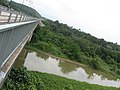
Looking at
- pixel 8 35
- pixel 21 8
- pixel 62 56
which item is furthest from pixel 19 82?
pixel 21 8

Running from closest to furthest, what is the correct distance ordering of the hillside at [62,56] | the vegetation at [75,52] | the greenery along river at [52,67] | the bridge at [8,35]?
the bridge at [8,35] < the hillside at [62,56] < the greenery along river at [52,67] < the vegetation at [75,52]

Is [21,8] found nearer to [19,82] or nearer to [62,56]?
[62,56]

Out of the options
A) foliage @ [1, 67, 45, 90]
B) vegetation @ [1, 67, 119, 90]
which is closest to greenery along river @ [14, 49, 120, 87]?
vegetation @ [1, 67, 119, 90]

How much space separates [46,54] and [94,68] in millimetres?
10822

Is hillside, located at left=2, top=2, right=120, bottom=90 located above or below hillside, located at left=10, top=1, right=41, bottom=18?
below

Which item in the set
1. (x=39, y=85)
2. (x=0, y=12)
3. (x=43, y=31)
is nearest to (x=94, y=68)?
(x=43, y=31)

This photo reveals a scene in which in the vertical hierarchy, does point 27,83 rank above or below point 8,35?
below

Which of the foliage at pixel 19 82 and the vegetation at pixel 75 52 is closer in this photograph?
the foliage at pixel 19 82

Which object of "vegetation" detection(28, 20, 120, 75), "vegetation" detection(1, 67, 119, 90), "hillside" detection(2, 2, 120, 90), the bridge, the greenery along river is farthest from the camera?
"vegetation" detection(28, 20, 120, 75)

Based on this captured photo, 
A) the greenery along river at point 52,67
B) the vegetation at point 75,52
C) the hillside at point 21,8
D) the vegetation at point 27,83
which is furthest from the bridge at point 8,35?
the hillside at point 21,8

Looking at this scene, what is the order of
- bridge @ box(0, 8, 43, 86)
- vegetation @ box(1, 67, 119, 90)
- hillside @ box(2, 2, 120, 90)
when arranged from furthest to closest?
hillside @ box(2, 2, 120, 90) → vegetation @ box(1, 67, 119, 90) → bridge @ box(0, 8, 43, 86)

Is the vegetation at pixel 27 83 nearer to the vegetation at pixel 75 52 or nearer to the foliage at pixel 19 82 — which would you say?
the foliage at pixel 19 82

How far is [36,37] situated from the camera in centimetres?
5225

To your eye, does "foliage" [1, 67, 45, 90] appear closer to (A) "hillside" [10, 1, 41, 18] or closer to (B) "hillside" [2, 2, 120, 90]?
(B) "hillside" [2, 2, 120, 90]
